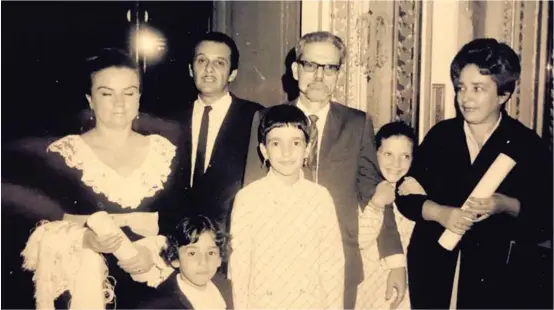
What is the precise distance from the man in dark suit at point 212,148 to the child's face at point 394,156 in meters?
0.36

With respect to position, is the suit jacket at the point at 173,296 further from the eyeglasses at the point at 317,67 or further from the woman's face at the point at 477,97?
the woman's face at the point at 477,97

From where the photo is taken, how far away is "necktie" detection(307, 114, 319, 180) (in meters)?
1.44

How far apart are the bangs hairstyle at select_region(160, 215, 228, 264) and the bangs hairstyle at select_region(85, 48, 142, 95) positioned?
1.19ft

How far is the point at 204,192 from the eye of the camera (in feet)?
4.91

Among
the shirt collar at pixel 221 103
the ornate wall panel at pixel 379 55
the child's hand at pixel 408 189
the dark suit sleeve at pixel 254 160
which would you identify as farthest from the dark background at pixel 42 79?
the child's hand at pixel 408 189

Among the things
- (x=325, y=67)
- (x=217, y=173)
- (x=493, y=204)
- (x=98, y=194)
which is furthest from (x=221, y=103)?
(x=493, y=204)

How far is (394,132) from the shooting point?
153 cm

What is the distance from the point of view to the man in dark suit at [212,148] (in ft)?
4.85

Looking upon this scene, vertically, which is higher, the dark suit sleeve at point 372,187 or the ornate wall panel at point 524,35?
the ornate wall panel at point 524,35

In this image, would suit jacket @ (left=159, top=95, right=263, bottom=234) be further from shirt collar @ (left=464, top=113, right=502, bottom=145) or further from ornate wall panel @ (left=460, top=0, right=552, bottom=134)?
Answer: ornate wall panel @ (left=460, top=0, right=552, bottom=134)

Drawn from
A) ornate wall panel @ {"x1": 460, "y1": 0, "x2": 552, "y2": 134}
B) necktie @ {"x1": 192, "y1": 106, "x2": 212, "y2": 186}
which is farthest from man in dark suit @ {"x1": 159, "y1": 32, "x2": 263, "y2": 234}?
ornate wall panel @ {"x1": 460, "y1": 0, "x2": 552, "y2": 134}

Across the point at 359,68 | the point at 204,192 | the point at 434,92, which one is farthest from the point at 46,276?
the point at 434,92

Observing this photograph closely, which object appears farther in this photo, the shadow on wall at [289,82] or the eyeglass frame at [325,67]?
the shadow on wall at [289,82]

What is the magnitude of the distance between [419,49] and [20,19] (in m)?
1.08
